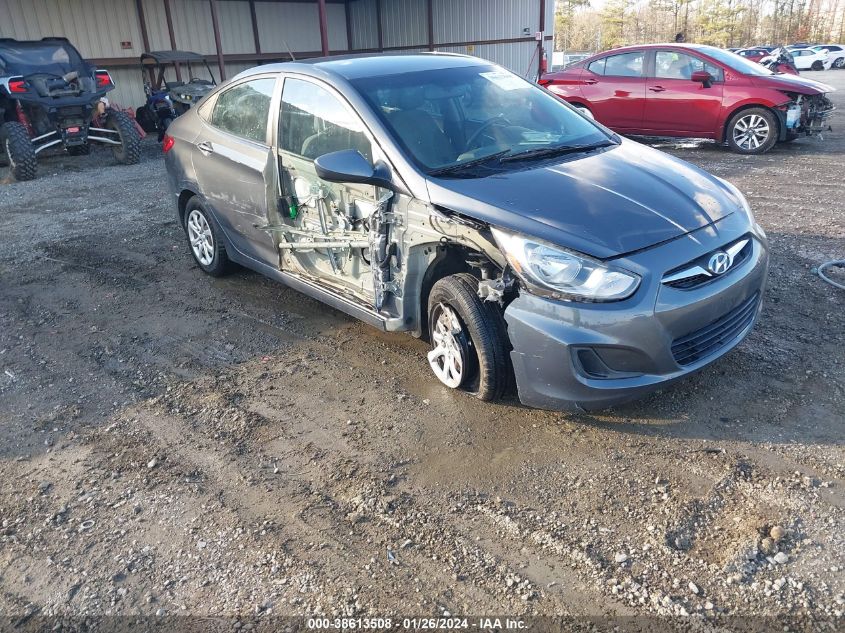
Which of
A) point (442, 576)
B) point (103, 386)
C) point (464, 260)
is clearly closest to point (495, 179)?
point (464, 260)

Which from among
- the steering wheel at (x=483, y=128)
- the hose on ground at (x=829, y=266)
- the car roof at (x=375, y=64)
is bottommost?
the hose on ground at (x=829, y=266)

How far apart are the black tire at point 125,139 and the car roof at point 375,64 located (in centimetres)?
795

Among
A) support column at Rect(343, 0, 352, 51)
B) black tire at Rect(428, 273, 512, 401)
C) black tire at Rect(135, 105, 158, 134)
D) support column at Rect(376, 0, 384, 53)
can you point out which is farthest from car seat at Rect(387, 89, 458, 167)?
support column at Rect(343, 0, 352, 51)

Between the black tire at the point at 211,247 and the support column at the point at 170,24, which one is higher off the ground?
the support column at the point at 170,24

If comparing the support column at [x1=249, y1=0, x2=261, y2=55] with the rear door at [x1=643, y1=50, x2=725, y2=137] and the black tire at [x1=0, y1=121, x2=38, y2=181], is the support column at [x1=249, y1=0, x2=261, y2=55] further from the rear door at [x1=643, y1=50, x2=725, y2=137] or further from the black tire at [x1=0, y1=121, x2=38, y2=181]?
the rear door at [x1=643, y1=50, x2=725, y2=137]

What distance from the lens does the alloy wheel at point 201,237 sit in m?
5.62

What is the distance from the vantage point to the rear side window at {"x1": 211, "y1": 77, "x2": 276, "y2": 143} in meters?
4.65

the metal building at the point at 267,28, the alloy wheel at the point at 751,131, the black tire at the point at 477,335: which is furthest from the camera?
the metal building at the point at 267,28

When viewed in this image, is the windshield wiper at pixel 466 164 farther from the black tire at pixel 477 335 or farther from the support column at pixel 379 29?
the support column at pixel 379 29

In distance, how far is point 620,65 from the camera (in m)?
10.8

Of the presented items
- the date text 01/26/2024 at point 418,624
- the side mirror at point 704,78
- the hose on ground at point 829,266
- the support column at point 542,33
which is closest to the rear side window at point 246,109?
the date text 01/26/2024 at point 418,624

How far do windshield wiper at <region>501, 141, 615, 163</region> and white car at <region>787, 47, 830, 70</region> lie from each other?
36.1m

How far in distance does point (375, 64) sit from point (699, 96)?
23.7ft

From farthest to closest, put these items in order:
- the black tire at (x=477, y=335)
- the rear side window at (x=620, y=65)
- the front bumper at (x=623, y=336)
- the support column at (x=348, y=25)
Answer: the support column at (x=348, y=25) → the rear side window at (x=620, y=65) → the black tire at (x=477, y=335) → the front bumper at (x=623, y=336)
